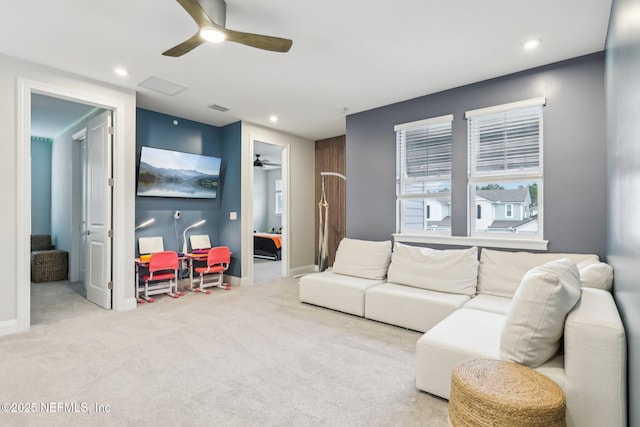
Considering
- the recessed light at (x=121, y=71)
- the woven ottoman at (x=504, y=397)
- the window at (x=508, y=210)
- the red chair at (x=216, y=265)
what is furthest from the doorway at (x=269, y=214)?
the woven ottoman at (x=504, y=397)

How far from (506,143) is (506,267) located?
137cm

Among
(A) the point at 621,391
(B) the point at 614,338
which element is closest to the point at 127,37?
(B) the point at 614,338

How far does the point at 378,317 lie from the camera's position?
11.3ft

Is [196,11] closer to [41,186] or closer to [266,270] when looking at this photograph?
[266,270]

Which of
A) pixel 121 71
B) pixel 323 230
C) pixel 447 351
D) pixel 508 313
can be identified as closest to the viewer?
pixel 508 313

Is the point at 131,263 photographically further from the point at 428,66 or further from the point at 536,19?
the point at 536,19

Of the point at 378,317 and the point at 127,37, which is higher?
the point at 127,37

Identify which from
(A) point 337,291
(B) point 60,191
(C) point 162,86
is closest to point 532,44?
(A) point 337,291

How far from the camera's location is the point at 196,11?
6.73 feet

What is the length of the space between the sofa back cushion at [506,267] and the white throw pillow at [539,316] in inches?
55.3

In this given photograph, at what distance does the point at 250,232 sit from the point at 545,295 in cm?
435

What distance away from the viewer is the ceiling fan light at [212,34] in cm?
224

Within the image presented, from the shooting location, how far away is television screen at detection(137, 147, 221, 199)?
15.2ft

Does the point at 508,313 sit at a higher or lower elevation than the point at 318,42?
lower
